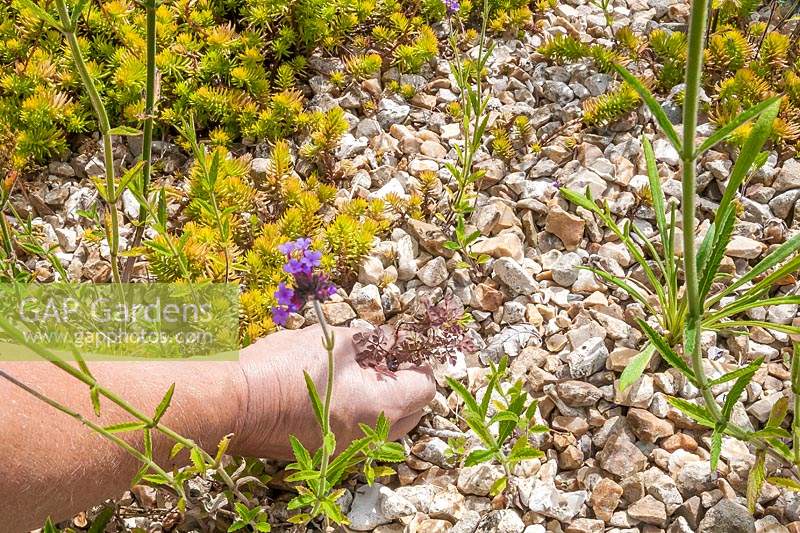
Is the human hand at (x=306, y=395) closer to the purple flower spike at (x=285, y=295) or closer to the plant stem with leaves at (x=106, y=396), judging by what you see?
the plant stem with leaves at (x=106, y=396)

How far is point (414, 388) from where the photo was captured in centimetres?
197

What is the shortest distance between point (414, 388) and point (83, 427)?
87cm

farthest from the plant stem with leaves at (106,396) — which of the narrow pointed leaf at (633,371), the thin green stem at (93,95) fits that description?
the narrow pointed leaf at (633,371)

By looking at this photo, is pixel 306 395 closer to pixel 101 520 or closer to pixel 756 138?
pixel 101 520

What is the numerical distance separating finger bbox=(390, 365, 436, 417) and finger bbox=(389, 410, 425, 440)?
33 millimetres

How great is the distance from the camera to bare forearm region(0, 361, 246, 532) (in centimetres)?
148

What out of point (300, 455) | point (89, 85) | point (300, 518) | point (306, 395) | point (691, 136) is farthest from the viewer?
point (306, 395)

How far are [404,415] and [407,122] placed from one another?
53.6 inches

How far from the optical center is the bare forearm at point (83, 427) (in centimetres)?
148

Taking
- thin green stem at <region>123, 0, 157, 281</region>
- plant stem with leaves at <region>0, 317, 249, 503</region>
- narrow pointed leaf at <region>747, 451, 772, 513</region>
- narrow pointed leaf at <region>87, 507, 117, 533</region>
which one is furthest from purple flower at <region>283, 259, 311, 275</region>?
narrow pointed leaf at <region>747, 451, 772, 513</region>

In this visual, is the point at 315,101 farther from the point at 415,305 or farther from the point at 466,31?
the point at 415,305

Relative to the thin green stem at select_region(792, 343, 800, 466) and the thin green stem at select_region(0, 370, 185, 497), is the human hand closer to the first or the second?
the thin green stem at select_region(0, 370, 185, 497)

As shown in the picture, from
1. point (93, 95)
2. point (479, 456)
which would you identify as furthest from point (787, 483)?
point (93, 95)

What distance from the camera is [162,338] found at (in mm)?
2188
